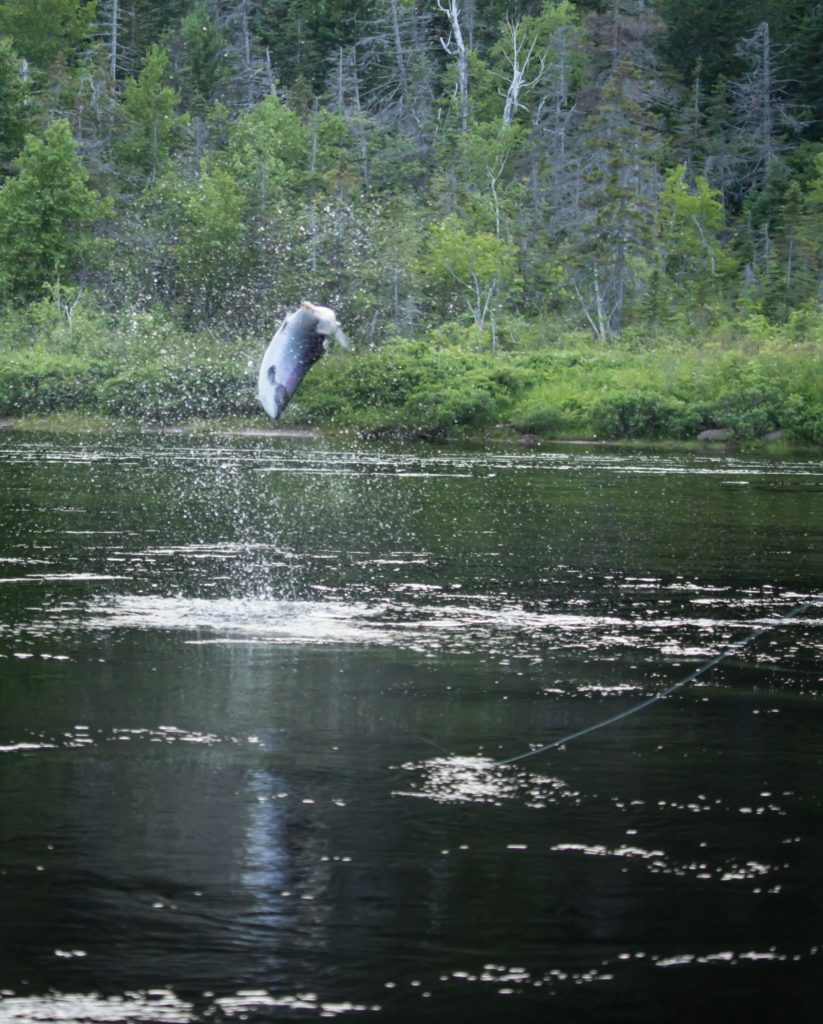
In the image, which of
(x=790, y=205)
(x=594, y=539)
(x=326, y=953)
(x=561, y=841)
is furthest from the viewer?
(x=790, y=205)

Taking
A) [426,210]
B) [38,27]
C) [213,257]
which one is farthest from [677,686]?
[38,27]

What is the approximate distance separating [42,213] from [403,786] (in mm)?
56662

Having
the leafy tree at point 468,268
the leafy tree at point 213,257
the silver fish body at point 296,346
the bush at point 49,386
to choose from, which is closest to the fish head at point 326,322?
the silver fish body at point 296,346

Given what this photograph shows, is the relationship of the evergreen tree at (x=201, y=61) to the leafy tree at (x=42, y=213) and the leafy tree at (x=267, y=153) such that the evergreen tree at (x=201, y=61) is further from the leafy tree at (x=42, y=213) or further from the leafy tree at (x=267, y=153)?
the leafy tree at (x=42, y=213)

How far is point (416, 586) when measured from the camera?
14531 millimetres

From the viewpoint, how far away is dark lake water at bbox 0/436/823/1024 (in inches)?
218

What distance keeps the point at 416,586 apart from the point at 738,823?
7388mm

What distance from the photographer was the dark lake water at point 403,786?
555 cm

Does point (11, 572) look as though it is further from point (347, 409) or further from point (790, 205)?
point (790, 205)

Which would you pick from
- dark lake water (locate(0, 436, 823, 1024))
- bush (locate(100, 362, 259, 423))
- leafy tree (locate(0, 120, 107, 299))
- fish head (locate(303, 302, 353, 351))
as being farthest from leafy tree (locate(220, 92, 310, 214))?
fish head (locate(303, 302, 353, 351))

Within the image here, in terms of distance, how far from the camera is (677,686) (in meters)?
10.4

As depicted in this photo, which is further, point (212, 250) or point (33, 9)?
point (33, 9)

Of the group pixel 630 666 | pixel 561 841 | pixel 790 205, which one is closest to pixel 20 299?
pixel 790 205

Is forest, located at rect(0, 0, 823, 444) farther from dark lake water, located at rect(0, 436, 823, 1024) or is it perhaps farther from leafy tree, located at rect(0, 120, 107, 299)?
dark lake water, located at rect(0, 436, 823, 1024)
